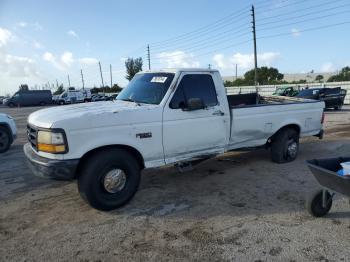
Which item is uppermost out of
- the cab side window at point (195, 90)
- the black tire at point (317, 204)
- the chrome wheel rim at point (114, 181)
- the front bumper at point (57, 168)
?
the cab side window at point (195, 90)

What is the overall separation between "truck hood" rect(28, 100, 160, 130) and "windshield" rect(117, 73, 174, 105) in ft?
1.06

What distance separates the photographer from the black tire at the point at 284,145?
23.9ft

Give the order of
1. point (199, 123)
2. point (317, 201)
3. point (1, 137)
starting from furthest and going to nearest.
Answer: point (1, 137), point (199, 123), point (317, 201)

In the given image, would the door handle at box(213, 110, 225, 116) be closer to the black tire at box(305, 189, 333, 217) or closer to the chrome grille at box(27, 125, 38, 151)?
the black tire at box(305, 189, 333, 217)

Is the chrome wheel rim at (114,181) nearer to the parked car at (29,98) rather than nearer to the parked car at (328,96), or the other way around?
the parked car at (328,96)

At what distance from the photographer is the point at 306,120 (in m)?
7.62

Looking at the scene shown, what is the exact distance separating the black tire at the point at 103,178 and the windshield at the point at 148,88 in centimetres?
106

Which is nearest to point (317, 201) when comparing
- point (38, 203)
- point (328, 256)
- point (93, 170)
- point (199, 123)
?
point (328, 256)

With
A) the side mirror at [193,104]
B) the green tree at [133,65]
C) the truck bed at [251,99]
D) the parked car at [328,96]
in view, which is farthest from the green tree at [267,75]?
the side mirror at [193,104]

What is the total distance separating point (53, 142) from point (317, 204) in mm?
3556

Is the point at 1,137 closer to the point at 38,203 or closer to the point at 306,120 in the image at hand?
the point at 38,203

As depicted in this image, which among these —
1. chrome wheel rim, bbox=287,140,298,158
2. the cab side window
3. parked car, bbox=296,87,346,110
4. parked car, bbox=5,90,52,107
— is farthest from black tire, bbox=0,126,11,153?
parked car, bbox=5,90,52,107

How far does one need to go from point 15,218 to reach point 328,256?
399cm

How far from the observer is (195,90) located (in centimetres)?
571
